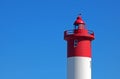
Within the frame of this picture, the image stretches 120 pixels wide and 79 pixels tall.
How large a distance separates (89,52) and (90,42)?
1.00 metres

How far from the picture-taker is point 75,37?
7738 cm

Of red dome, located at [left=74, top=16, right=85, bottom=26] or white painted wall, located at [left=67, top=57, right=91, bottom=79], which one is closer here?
white painted wall, located at [left=67, top=57, right=91, bottom=79]

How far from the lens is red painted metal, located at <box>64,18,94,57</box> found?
77000 millimetres

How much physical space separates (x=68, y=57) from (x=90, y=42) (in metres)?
2.26

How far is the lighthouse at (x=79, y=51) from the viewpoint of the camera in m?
76.7

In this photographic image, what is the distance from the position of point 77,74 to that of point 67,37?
3319mm

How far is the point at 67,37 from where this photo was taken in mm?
77812

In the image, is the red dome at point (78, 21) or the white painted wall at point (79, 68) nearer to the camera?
the white painted wall at point (79, 68)

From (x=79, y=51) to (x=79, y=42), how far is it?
0.82 meters

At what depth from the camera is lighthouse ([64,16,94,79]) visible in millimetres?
76688

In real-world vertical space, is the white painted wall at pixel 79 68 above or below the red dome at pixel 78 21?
below

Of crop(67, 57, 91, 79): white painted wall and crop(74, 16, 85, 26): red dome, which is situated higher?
crop(74, 16, 85, 26): red dome

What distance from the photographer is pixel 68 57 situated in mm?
77375

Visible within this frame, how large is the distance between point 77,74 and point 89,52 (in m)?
2.16
